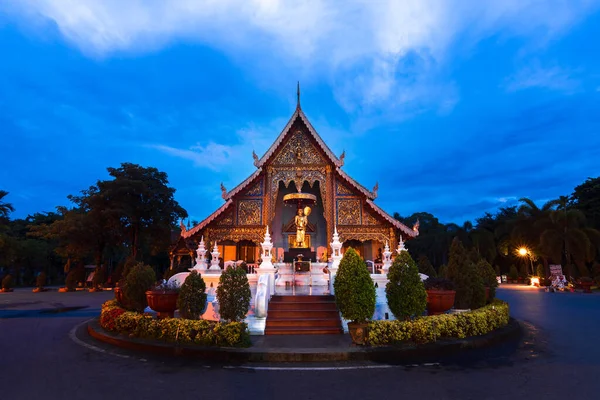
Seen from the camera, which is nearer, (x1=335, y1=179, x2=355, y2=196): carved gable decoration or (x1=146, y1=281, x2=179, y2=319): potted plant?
(x1=146, y1=281, x2=179, y2=319): potted plant

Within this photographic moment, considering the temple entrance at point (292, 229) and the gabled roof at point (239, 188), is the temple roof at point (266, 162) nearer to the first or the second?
the gabled roof at point (239, 188)

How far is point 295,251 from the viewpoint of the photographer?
13820 millimetres

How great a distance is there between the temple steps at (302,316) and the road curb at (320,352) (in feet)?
6.25

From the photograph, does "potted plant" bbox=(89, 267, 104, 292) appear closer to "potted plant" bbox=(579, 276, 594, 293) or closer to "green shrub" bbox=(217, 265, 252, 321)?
"green shrub" bbox=(217, 265, 252, 321)

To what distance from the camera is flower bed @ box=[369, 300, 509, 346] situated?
770 cm

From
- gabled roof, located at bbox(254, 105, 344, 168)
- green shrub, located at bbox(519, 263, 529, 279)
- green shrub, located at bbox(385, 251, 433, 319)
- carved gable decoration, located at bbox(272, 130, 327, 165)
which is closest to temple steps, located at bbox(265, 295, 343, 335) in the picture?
green shrub, located at bbox(385, 251, 433, 319)

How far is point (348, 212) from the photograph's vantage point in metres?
19.2

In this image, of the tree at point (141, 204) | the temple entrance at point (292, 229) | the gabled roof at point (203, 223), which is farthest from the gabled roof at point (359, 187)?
the tree at point (141, 204)

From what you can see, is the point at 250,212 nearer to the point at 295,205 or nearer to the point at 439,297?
the point at 295,205

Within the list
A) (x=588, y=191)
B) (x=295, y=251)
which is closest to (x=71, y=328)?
(x=295, y=251)

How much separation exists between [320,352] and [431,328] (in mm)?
2640

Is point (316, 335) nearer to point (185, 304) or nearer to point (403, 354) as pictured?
point (403, 354)

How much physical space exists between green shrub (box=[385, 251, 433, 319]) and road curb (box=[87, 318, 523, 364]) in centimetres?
86

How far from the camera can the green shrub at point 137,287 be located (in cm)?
1009
